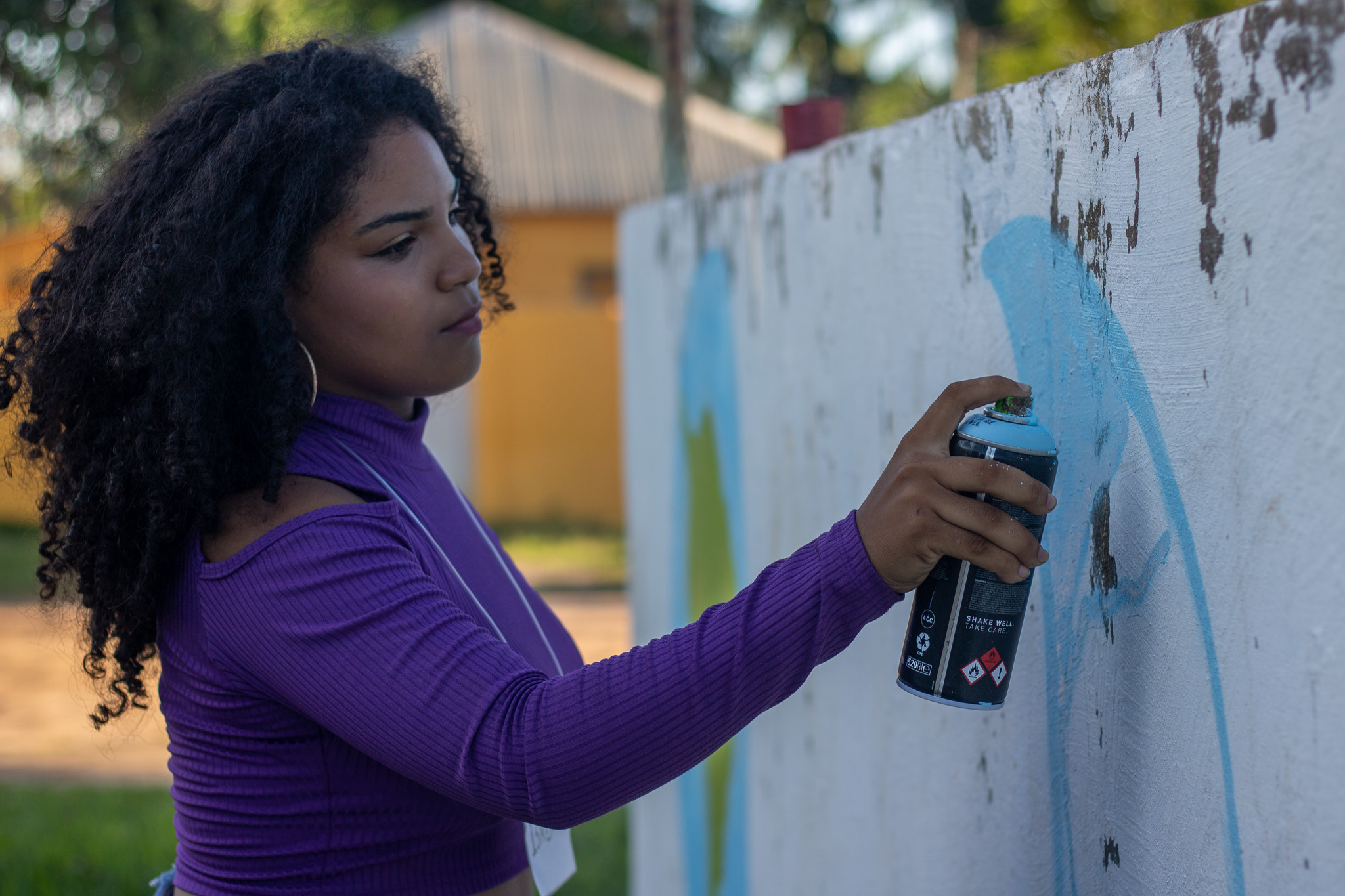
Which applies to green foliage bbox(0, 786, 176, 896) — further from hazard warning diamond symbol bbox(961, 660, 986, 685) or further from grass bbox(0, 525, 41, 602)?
grass bbox(0, 525, 41, 602)

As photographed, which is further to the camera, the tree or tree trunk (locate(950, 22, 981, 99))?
tree trunk (locate(950, 22, 981, 99))

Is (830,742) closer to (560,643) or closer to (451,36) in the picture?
(560,643)

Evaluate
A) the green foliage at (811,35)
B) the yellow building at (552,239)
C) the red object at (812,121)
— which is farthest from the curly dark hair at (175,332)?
the green foliage at (811,35)

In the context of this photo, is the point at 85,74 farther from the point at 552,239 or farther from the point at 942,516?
the point at 552,239

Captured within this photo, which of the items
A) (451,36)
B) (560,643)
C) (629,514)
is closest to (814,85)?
(451,36)

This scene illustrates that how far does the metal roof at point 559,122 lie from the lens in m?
16.0

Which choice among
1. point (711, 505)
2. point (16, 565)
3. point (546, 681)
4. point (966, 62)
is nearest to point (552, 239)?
point (966, 62)

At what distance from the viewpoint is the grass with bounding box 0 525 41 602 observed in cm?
998

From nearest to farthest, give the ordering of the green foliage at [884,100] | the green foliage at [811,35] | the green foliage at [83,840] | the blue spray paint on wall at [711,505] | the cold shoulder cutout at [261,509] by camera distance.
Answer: the cold shoulder cutout at [261,509] < the blue spray paint on wall at [711,505] < the green foliage at [83,840] < the green foliage at [884,100] < the green foliage at [811,35]

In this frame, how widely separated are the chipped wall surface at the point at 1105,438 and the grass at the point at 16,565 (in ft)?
26.9

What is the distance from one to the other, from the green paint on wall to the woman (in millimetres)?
1121

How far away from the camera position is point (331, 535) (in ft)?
4.42

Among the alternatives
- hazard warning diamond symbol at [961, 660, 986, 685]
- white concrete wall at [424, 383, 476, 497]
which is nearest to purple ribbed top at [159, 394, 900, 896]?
hazard warning diamond symbol at [961, 660, 986, 685]

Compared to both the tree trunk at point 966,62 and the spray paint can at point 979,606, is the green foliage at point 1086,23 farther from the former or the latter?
the tree trunk at point 966,62
